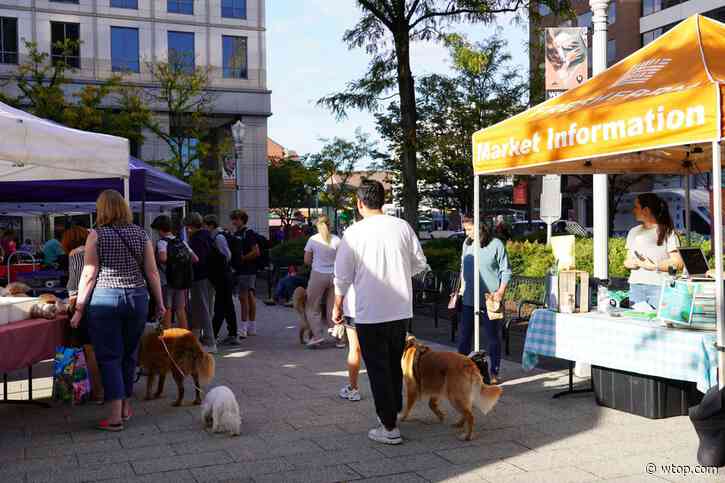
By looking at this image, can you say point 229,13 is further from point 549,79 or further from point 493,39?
point 549,79

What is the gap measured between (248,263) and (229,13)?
115 feet

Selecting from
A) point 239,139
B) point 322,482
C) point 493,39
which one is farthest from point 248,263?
point 493,39

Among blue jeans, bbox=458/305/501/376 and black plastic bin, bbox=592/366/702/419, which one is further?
blue jeans, bbox=458/305/501/376

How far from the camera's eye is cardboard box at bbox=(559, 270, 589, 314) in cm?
679

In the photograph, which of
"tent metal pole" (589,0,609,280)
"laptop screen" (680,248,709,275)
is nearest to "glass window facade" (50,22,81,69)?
"tent metal pole" (589,0,609,280)

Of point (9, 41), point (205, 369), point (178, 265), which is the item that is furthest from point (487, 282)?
point (9, 41)

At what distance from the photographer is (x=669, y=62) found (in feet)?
20.4

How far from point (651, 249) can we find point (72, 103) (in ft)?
102

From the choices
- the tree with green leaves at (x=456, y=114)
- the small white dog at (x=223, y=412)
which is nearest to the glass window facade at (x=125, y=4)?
A: the tree with green leaves at (x=456, y=114)

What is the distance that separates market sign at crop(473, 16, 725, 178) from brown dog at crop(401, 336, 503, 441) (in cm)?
203

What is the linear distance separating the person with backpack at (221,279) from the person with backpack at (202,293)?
147mm

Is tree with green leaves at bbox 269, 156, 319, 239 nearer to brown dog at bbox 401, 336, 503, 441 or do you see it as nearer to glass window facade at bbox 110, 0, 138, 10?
glass window facade at bbox 110, 0, 138, 10

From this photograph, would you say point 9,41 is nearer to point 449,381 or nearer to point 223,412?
point 223,412

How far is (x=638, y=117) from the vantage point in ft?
18.3
